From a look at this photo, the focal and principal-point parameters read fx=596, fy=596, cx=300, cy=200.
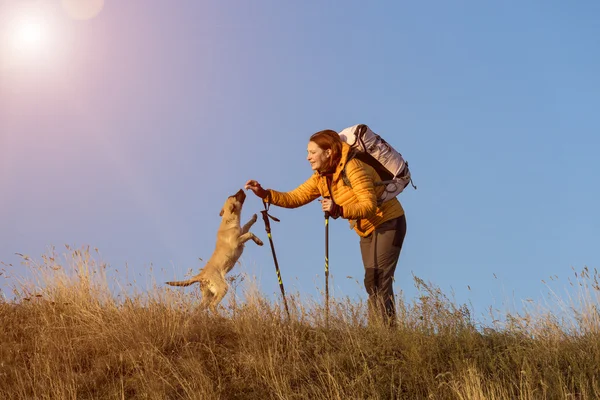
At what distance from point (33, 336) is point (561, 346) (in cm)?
624

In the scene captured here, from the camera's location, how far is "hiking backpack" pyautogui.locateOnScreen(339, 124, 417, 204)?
6.73 m

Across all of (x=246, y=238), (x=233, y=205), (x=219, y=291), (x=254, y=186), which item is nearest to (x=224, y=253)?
(x=246, y=238)

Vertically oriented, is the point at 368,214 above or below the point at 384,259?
above

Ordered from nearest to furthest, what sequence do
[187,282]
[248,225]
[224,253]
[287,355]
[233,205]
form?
[287,355], [187,282], [224,253], [248,225], [233,205]

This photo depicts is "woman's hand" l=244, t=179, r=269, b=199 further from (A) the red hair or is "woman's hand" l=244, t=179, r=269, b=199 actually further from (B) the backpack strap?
(B) the backpack strap

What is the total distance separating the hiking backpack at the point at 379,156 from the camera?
22.1 ft

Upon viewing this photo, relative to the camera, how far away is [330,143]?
6.68 metres

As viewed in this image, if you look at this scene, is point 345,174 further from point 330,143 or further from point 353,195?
point 330,143

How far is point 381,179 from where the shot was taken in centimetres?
693

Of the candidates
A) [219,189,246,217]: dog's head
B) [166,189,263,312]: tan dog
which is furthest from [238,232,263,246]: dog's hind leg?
[219,189,246,217]: dog's head

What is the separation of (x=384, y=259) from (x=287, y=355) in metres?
1.57

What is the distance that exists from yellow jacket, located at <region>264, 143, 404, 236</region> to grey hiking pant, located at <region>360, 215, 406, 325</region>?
0.32ft

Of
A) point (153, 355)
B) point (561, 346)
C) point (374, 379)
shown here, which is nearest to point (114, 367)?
point (153, 355)

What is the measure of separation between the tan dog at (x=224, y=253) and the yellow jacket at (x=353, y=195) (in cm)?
179
